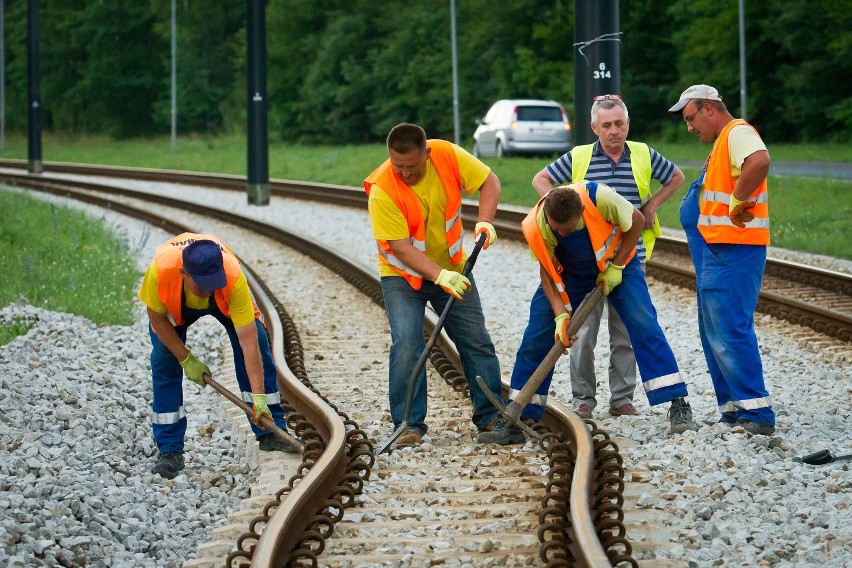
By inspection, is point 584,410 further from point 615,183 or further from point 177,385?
point 177,385

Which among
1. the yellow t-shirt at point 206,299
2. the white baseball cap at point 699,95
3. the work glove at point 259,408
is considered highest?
the white baseball cap at point 699,95

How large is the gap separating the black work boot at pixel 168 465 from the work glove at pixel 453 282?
1.76m

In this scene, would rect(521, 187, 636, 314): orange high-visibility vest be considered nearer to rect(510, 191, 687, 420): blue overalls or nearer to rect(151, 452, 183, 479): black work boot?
rect(510, 191, 687, 420): blue overalls

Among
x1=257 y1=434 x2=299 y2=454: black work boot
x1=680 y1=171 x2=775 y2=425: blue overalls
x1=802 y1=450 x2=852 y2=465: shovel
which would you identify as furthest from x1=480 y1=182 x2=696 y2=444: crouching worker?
x1=257 y1=434 x2=299 y2=454: black work boot

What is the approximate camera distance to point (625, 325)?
7.50 metres

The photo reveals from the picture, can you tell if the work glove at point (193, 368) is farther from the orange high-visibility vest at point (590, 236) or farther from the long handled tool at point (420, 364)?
the orange high-visibility vest at point (590, 236)

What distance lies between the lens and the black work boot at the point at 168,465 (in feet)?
23.3

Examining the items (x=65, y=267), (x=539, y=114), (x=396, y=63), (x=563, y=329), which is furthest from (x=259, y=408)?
(x=396, y=63)

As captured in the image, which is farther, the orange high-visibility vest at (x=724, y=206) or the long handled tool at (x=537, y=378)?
the orange high-visibility vest at (x=724, y=206)

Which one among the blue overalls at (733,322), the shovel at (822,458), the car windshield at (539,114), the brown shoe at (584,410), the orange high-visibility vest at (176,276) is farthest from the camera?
the car windshield at (539,114)

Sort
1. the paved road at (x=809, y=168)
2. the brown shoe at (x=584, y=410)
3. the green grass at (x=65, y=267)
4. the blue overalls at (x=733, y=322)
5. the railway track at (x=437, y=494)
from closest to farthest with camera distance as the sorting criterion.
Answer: the railway track at (x=437, y=494)
the blue overalls at (x=733, y=322)
the brown shoe at (x=584, y=410)
the green grass at (x=65, y=267)
the paved road at (x=809, y=168)

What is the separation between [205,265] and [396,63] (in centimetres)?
5242

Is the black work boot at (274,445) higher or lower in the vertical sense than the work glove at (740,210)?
lower

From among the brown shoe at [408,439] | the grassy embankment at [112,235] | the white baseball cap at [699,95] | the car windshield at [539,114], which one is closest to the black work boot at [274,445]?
the brown shoe at [408,439]
